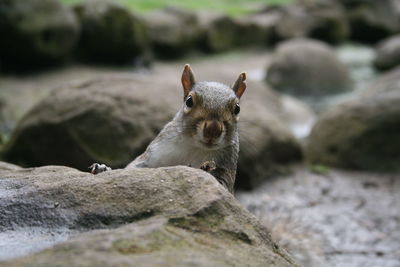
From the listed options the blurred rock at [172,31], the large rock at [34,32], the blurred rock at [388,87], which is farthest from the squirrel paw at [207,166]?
the blurred rock at [172,31]

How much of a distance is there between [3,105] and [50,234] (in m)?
7.19

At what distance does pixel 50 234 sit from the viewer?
222cm

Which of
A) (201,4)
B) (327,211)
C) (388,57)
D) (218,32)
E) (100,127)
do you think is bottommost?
(327,211)

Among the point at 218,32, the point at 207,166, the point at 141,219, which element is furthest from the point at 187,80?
the point at 218,32

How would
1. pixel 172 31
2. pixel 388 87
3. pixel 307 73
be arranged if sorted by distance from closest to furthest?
pixel 388 87 < pixel 307 73 < pixel 172 31

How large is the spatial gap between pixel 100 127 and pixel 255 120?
2006mm

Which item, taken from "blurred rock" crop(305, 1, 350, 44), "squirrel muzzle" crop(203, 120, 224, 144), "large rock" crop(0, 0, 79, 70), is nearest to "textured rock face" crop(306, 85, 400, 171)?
"squirrel muzzle" crop(203, 120, 224, 144)

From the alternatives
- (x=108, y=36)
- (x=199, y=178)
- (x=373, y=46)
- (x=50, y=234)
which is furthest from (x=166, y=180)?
(x=373, y=46)

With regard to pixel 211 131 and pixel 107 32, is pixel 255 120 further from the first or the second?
pixel 107 32

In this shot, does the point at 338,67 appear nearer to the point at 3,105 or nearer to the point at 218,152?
the point at 3,105

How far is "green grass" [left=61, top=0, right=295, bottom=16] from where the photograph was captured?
18562 millimetres

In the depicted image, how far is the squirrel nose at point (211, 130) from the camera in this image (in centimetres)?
295

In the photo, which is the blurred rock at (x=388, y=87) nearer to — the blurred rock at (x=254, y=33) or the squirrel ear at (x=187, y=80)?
the squirrel ear at (x=187, y=80)

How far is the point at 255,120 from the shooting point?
703 cm
